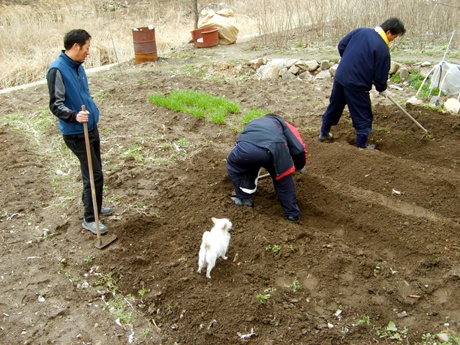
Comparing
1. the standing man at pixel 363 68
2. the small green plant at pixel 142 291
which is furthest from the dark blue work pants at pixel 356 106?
the small green plant at pixel 142 291

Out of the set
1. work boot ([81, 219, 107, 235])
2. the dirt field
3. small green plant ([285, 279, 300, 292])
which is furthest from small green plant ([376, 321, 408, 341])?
work boot ([81, 219, 107, 235])

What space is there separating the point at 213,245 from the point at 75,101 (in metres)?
2.03

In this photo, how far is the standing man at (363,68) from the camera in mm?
5918

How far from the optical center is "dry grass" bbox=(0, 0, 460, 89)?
1053 cm

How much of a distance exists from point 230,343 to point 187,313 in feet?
1.61

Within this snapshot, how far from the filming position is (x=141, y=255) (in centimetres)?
444

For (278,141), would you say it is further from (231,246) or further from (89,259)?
(89,259)

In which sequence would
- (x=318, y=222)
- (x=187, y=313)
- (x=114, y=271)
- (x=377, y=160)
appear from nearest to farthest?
(x=187, y=313) < (x=114, y=271) < (x=318, y=222) < (x=377, y=160)

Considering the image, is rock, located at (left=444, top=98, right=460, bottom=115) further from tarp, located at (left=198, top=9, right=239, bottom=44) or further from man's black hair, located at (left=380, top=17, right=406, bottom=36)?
tarp, located at (left=198, top=9, right=239, bottom=44)

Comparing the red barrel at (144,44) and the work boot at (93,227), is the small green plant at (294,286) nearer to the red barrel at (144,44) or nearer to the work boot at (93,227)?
the work boot at (93,227)

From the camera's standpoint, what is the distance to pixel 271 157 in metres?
4.60

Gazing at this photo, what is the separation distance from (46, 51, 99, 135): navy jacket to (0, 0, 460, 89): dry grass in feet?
23.3

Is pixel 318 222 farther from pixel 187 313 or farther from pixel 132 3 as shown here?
pixel 132 3

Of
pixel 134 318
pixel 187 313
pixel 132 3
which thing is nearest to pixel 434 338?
pixel 187 313
